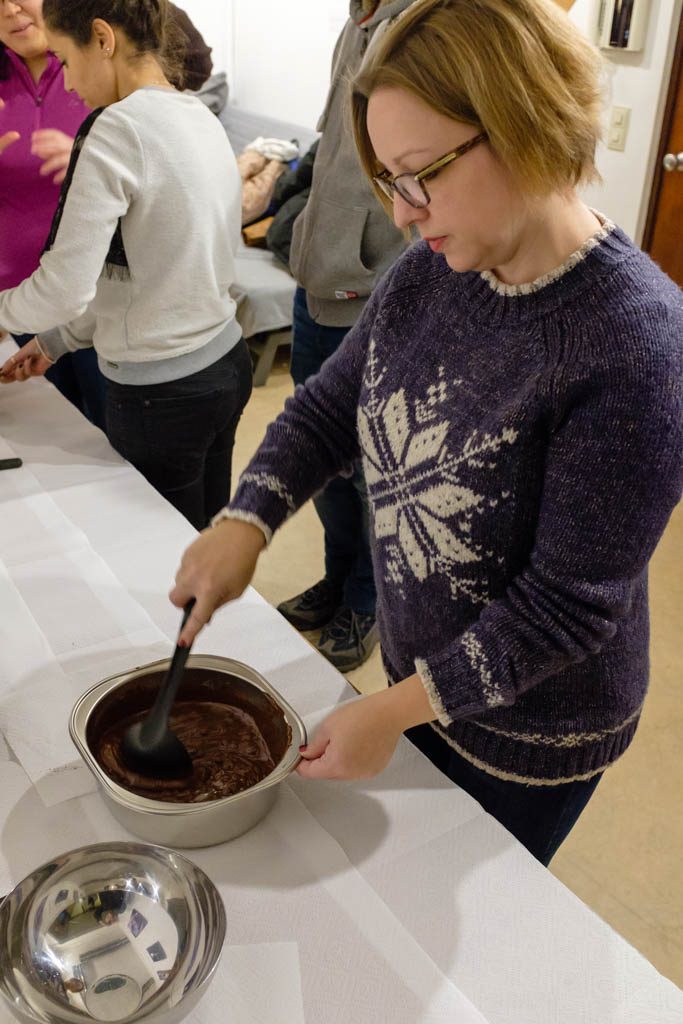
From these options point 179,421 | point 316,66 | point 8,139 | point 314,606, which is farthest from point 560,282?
point 316,66

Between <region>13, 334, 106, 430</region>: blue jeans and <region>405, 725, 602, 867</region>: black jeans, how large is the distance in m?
1.25

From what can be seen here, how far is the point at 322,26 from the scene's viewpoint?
159 inches

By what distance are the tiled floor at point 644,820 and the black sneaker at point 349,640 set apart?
1.7 inches

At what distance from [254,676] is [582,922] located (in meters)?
0.41

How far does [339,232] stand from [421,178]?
3.83 feet

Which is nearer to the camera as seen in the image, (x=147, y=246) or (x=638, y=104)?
(x=147, y=246)

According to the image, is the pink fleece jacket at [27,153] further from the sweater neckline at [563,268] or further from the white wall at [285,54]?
the white wall at [285,54]

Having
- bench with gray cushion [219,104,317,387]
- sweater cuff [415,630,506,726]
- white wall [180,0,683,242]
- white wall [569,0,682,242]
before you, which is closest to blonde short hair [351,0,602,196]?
sweater cuff [415,630,506,726]

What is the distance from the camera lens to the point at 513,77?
748 millimetres

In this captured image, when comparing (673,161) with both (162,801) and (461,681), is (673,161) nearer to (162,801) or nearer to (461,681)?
(461,681)

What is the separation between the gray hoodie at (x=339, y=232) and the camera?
1.88 m

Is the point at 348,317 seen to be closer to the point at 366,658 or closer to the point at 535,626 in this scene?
the point at 366,658

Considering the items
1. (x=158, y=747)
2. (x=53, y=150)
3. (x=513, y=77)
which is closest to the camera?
(x=513, y=77)

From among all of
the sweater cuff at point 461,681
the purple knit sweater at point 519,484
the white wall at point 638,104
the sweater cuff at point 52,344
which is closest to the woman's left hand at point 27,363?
the sweater cuff at point 52,344
